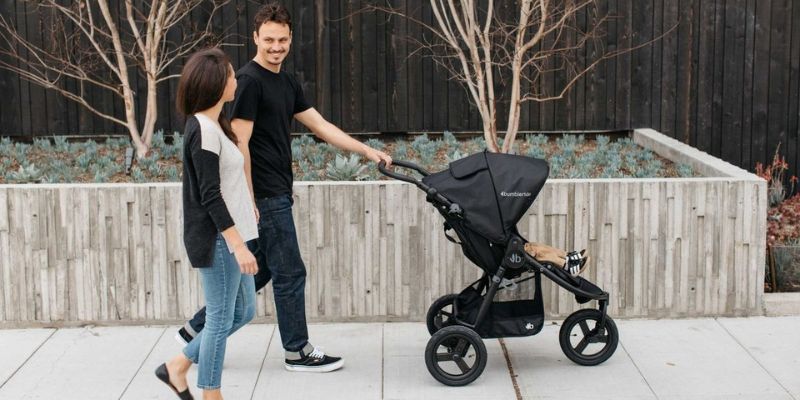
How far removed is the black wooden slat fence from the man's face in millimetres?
4053

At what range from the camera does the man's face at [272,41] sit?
213 inches

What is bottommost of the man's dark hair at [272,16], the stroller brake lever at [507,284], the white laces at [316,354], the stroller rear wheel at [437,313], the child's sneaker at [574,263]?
the white laces at [316,354]

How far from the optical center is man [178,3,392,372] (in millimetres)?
5418

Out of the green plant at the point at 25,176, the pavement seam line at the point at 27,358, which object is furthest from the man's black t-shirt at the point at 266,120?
the green plant at the point at 25,176

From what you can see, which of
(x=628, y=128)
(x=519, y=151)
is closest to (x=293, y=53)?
(x=519, y=151)

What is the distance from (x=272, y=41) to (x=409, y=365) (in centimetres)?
189

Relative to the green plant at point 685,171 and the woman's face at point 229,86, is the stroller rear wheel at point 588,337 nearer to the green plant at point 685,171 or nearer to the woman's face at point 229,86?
the green plant at point 685,171

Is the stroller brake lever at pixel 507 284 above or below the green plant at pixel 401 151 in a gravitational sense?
below

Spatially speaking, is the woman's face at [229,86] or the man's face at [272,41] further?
the man's face at [272,41]

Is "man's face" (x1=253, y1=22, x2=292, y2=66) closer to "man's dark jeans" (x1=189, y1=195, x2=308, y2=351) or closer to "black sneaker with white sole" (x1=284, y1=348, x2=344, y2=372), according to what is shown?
"man's dark jeans" (x1=189, y1=195, x2=308, y2=351)

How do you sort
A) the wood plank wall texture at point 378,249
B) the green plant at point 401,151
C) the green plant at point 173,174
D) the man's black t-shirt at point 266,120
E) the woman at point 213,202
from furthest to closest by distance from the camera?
the green plant at point 401,151
the green plant at point 173,174
the wood plank wall texture at point 378,249
the man's black t-shirt at point 266,120
the woman at point 213,202

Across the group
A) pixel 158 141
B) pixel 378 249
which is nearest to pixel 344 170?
pixel 378 249

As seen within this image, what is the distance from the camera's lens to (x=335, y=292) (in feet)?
22.1

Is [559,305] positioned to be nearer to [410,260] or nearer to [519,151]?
[410,260]
